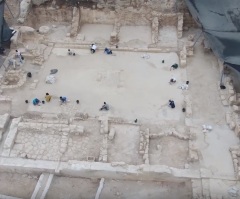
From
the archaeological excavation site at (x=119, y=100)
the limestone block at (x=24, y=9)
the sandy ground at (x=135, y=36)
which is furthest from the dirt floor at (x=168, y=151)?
the limestone block at (x=24, y=9)

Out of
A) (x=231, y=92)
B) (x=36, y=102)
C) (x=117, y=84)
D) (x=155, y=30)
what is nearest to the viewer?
(x=36, y=102)

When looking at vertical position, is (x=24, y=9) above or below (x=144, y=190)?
above

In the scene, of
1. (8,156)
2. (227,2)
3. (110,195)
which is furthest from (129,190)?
(227,2)

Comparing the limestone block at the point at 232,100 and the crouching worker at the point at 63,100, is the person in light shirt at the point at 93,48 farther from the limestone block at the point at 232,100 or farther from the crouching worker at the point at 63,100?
the limestone block at the point at 232,100

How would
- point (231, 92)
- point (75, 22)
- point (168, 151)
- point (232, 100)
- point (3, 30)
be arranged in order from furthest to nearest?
1. point (75, 22)
2. point (3, 30)
3. point (231, 92)
4. point (232, 100)
5. point (168, 151)

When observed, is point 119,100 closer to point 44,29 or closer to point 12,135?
point 12,135

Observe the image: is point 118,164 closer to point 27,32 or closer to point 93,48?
point 93,48

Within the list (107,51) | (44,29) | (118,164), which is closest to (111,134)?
(118,164)

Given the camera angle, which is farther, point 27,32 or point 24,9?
point 24,9

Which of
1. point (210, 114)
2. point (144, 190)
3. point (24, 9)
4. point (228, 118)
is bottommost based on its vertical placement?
point (144, 190)
